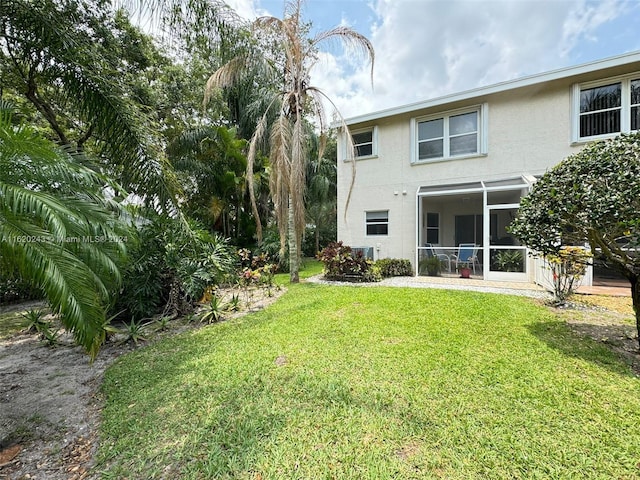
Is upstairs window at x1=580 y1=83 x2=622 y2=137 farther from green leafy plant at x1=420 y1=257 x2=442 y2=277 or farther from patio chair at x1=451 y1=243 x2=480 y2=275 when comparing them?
green leafy plant at x1=420 y1=257 x2=442 y2=277

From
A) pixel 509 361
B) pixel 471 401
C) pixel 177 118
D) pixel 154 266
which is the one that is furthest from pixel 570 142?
pixel 177 118

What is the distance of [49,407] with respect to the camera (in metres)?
3.88

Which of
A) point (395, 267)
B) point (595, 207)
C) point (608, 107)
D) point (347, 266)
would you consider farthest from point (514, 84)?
point (347, 266)

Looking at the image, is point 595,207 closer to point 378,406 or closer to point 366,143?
point 378,406

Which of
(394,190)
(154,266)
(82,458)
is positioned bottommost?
(82,458)

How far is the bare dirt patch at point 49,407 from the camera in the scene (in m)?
2.91

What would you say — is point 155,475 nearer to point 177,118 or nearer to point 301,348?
point 301,348

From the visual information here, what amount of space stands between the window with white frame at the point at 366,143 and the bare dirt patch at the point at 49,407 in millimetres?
11330

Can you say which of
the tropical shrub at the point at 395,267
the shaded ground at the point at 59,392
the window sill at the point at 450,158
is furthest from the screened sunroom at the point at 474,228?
the shaded ground at the point at 59,392

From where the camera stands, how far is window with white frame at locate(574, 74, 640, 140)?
31.1 ft

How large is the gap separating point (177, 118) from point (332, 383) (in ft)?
55.8

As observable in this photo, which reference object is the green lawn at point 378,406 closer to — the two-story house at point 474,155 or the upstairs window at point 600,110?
the two-story house at point 474,155

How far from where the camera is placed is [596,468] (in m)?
2.44

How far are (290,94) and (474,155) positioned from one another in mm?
7598
